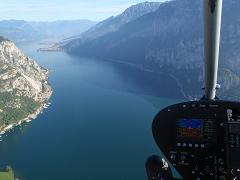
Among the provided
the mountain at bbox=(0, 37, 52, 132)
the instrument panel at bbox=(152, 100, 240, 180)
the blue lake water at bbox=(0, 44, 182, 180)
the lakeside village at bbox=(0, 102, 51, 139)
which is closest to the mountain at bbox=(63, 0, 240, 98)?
the blue lake water at bbox=(0, 44, 182, 180)

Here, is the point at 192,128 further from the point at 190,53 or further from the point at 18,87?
the point at 190,53

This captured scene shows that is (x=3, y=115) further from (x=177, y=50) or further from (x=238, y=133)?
(x=238, y=133)

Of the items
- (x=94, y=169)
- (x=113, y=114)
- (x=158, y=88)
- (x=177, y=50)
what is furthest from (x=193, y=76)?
(x=94, y=169)

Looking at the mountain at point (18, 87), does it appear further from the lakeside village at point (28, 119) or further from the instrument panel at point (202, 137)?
the instrument panel at point (202, 137)

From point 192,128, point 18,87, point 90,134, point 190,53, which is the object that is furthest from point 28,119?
point 192,128

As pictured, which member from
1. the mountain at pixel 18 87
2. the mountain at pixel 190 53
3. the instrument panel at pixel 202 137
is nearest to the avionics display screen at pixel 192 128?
the instrument panel at pixel 202 137

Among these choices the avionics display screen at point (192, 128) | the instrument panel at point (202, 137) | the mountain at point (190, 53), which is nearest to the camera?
the instrument panel at point (202, 137)
